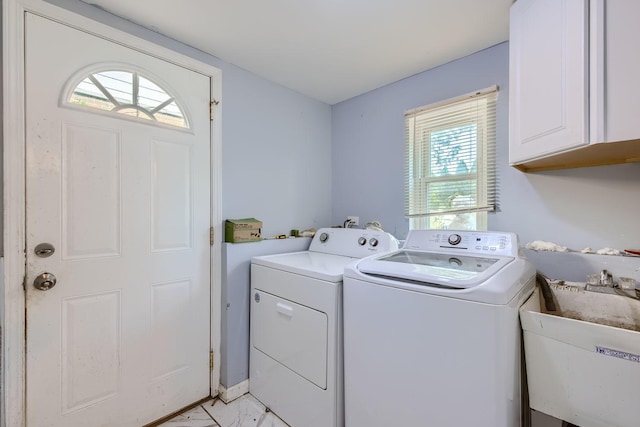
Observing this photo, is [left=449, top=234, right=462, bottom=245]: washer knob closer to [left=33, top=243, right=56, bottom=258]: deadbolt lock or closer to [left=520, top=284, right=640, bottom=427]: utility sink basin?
[left=520, top=284, right=640, bottom=427]: utility sink basin

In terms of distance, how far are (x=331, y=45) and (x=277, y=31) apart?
1.12 feet

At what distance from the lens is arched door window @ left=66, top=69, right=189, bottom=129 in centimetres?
142

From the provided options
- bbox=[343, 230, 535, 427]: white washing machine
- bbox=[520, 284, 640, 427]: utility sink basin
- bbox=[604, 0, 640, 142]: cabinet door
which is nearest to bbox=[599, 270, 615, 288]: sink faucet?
bbox=[520, 284, 640, 427]: utility sink basin

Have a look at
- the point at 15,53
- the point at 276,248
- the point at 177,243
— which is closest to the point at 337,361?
the point at 276,248

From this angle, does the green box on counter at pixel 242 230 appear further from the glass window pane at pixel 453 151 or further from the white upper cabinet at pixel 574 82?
the white upper cabinet at pixel 574 82

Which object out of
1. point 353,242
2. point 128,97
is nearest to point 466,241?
point 353,242

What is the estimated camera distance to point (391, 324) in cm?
119

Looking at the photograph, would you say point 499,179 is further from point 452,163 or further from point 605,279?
point 605,279

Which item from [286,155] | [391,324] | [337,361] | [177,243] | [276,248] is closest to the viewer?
[391,324]

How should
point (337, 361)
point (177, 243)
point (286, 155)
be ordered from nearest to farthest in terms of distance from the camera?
1. point (337, 361)
2. point (177, 243)
3. point (286, 155)

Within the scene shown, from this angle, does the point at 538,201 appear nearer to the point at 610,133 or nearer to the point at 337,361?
the point at 610,133

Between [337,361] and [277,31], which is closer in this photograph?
[337,361]

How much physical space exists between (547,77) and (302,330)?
169cm

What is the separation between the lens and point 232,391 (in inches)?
73.4
